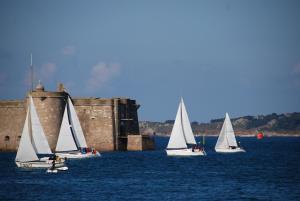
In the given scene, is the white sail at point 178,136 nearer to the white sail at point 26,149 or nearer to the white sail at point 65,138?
the white sail at point 65,138

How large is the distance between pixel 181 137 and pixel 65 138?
41.9ft

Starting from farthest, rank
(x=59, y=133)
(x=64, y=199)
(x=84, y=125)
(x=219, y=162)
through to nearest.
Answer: (x=84, y=125)
(x=59, y=133)
(x=219, y=162)
(x=64, y=199)

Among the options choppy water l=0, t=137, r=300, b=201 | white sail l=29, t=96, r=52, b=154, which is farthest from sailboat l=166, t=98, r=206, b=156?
white sail l=29, t=96, r=52, b=154

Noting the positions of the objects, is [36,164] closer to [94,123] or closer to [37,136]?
[37,136]

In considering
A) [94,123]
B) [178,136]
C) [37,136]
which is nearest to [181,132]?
[178,136]

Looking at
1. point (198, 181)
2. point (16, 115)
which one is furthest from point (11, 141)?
point (198, 181)

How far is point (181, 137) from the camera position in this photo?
276 ft

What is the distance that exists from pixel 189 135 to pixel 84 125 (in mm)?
11525

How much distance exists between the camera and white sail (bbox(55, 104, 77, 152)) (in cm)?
7769

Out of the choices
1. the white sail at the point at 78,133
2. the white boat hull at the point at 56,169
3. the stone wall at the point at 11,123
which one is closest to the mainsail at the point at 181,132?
the white sail at the point at 78,133

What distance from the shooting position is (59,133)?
81.9m

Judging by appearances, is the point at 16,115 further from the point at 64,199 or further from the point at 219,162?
the point at 64,199

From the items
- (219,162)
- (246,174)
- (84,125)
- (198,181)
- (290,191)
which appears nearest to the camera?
(290,191)

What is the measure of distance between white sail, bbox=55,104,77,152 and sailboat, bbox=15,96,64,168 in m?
11.1
